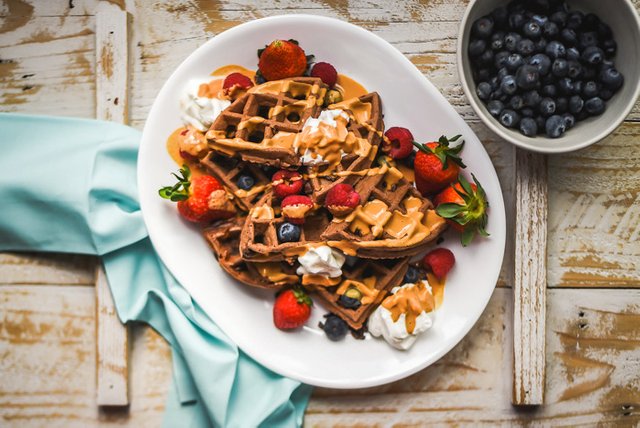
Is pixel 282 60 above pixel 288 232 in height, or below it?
above

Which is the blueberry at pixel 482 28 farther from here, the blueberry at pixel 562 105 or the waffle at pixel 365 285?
the waffle at pixel 365 285

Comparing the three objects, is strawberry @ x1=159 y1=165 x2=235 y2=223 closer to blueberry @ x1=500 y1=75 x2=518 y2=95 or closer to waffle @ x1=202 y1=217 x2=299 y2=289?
waffle @ x1=202 y1=217 x2=299 y2=289

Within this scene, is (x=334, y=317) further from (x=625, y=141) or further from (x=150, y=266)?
(x=625, y=141)

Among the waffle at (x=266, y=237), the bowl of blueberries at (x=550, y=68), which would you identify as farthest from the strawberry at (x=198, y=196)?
the bowl of blueberries at (x=550, y=68)

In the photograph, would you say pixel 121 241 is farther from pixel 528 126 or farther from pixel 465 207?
pixel 528 126

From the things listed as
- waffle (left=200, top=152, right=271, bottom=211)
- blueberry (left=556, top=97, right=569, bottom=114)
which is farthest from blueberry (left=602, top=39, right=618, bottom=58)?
waffle (left=200, top=152, right=271, bottom=211)

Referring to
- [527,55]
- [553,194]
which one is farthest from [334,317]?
[527,55]

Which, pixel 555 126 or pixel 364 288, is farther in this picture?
pixel 364 288

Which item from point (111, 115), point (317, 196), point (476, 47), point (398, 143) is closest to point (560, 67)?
point (476, 47)
